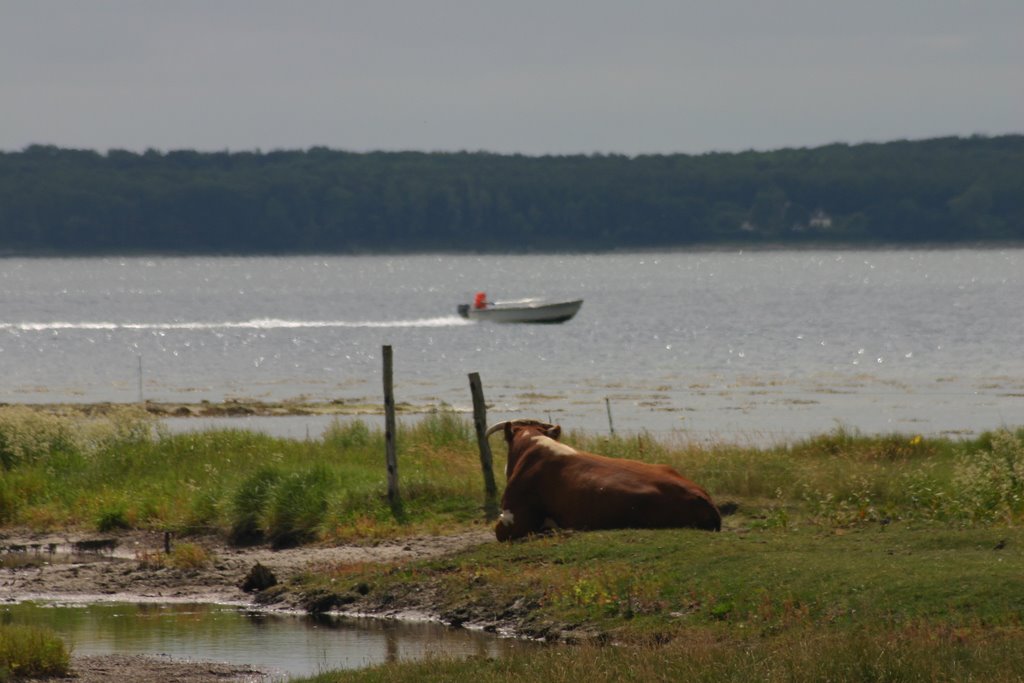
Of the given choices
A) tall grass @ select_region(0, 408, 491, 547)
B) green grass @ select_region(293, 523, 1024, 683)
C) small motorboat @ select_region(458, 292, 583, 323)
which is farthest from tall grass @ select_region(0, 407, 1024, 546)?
small motorboat @ select_region(458, 292, 583, 323)

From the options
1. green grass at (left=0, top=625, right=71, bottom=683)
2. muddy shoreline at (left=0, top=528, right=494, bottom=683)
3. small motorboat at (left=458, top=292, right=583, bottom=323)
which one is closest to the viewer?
green grass at (left=0, top=625, right=71, bottom=683)

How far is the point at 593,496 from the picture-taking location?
17984 mm

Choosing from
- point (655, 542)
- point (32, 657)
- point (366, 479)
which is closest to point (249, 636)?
point (32, 657)

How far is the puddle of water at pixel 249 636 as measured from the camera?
1450 centimetres

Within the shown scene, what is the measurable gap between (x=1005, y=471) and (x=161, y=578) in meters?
9.77

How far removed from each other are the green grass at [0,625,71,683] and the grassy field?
92.7 inches

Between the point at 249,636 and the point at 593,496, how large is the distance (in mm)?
4287

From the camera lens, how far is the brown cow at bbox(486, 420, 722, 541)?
1777 centimetres

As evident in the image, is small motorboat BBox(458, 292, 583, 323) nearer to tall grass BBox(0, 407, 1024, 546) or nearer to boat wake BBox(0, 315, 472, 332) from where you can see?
boat wake BBox(0, 315, 472, 332)

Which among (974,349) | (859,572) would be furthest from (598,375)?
(859,572)

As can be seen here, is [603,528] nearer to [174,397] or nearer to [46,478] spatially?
[46,478]

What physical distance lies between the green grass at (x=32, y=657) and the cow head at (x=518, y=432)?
697 centimetres

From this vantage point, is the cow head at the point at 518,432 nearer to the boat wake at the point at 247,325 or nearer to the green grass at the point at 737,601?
the green grass at the point at 737,601

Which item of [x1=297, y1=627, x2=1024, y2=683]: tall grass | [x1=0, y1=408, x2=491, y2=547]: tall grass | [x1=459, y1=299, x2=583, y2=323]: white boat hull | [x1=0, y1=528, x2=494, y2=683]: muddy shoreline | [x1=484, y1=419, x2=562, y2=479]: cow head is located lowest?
[x1=459, y1=299, x2=583, y2=323]: white boat hull
